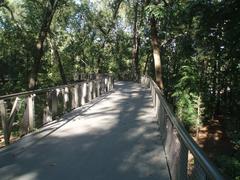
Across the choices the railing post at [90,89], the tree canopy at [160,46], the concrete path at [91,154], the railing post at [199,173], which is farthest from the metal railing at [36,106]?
the railing post at [199,173]

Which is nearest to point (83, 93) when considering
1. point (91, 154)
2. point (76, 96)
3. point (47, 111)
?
point (76, 96)

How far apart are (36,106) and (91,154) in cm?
514

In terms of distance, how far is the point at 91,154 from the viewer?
25.1ft

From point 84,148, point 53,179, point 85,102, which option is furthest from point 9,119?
point 85,102

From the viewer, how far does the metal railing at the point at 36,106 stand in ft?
28.6

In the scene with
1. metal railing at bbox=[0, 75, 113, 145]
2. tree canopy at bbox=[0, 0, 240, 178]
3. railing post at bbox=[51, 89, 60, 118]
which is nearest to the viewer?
metal railing at bbox=[0, 75, 113, 145]

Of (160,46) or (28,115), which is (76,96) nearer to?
(28,115)

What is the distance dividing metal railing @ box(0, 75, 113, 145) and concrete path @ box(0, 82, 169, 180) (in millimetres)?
559

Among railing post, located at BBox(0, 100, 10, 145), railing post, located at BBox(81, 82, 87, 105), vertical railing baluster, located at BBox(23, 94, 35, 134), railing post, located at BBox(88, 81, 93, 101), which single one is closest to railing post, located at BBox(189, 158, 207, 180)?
railing post, located at BBox(0, 100, 10, 145)

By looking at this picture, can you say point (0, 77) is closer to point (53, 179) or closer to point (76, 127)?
point (76, 127)

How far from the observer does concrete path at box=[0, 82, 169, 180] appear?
6359 mm

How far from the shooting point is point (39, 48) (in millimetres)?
17375

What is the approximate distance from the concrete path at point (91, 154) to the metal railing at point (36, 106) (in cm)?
56

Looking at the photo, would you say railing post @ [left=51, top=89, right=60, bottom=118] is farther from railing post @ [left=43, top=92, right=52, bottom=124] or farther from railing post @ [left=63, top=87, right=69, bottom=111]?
railing post @ [left=63, top=87, right=69, bottom=111]
